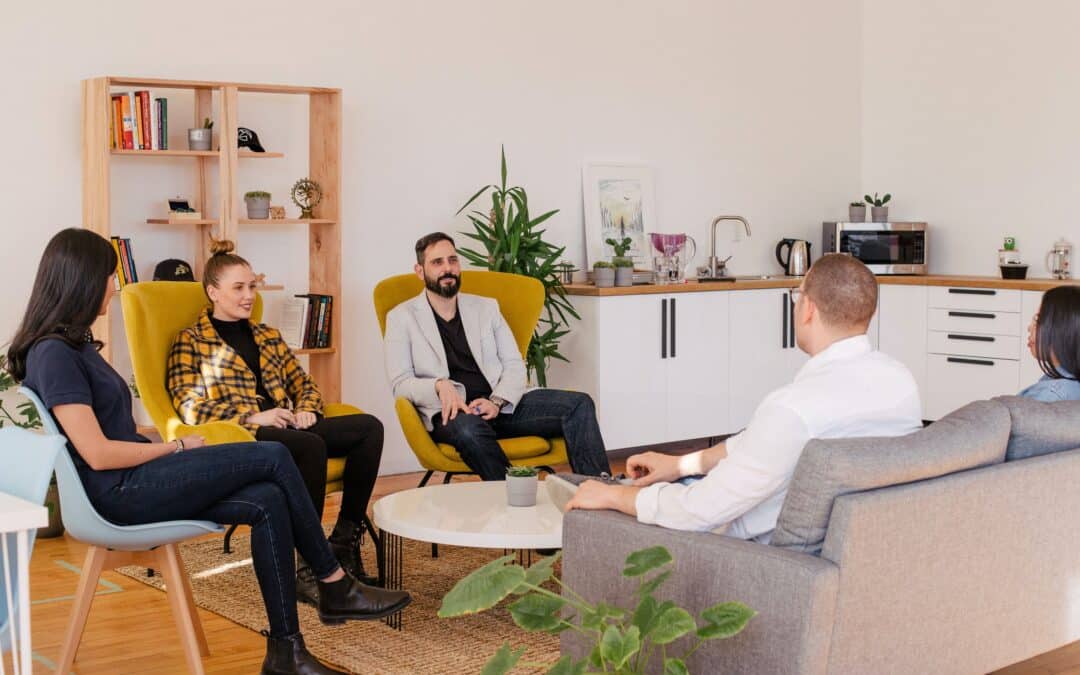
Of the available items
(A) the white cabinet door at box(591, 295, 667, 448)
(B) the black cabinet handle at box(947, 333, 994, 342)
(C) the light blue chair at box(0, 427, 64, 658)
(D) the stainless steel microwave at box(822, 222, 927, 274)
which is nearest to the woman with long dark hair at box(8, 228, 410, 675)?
(C) the light blue chair at box(0, 427, 64, 658)

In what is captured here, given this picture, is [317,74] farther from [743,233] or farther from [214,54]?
[743,233]

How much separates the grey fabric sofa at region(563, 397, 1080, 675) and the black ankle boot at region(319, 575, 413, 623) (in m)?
0.84

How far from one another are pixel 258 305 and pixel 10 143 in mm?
1392

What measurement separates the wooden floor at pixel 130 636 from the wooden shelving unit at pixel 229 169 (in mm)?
1265

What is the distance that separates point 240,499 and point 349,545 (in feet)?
3.32

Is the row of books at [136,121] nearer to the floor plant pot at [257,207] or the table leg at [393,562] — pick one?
the floor plant pot at [257,207]

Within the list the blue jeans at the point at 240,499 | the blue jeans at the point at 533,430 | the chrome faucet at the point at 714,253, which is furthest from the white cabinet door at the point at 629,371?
the blue jeans at the point at 240,499

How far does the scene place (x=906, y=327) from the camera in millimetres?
7504

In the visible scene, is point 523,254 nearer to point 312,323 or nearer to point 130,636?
point 312,323

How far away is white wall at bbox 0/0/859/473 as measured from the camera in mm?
5414

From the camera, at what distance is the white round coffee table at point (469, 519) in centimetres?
349

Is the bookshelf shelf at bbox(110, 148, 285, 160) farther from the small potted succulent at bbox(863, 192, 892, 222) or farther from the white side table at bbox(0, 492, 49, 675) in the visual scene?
the small potted succulent at bbox(863, 192, 892, 222)

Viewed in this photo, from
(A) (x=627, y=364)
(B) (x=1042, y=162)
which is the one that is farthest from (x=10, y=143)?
(B) (x=1042, y=162)

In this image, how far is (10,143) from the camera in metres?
5.30
